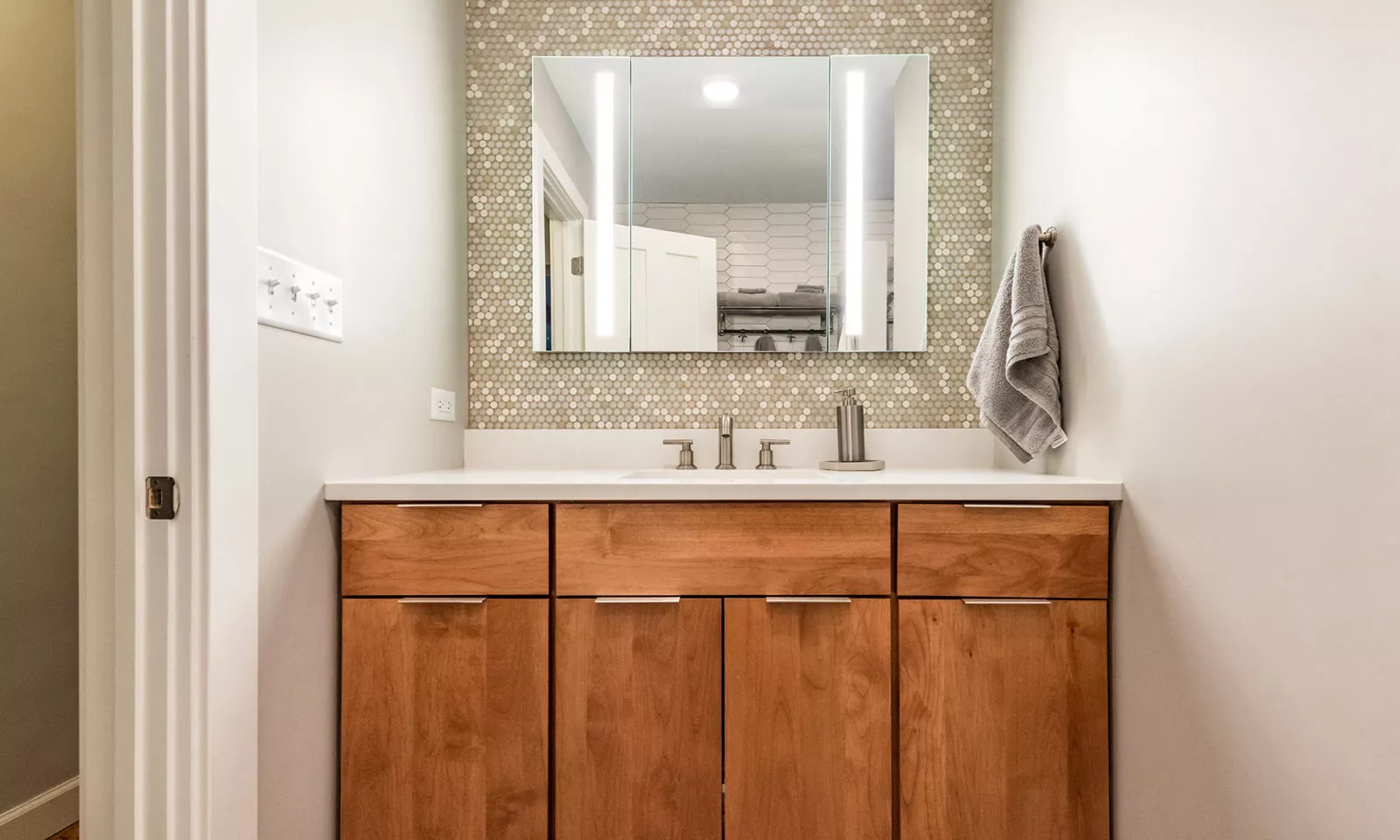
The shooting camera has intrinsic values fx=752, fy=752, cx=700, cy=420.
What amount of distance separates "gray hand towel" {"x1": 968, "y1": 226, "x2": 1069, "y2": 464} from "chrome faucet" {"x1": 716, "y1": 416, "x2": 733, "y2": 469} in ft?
2.03

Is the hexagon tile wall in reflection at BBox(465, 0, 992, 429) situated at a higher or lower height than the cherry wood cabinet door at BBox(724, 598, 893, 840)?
higher

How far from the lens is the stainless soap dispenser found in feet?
6.32

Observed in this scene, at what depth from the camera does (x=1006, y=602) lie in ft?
4.49

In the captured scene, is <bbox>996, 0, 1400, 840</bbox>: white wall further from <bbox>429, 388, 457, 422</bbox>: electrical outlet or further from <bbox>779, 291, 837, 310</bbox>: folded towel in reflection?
<bbox>429, 388, 457, 422</bbox>: electrical outlet

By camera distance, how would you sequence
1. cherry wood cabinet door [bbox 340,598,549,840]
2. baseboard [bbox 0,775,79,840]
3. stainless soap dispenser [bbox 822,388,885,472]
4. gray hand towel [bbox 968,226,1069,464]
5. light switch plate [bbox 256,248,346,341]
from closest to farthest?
light switch plate [bbox 256,248,346,341]
cherry wood cabinet door [bbox 340,598,549,840]
gray hand towel [bbox 968,226,1069,464]
baseboard [bbox 0,775,79,840]
stainless soap dispenser [bbox 822,388,885,472]

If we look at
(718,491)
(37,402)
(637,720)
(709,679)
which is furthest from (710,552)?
(37,402)

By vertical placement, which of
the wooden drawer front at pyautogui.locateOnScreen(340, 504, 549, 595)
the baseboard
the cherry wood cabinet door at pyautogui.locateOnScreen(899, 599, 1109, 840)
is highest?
the wooden drawer front at pyautogui.locateOnScreen(340, 504, 549, 595)

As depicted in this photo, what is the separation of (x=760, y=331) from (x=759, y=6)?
89cm

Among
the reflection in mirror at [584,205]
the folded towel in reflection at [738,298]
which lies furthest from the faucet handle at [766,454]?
the reflection in mirror at [584,205]

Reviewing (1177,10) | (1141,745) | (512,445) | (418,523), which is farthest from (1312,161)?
(512,445)

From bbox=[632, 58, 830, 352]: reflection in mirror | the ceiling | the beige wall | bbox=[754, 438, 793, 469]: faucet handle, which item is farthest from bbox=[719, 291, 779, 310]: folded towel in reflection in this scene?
the beige wall

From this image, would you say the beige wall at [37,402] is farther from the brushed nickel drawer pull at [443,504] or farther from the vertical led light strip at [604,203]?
the vertical led light strip at [604,203]

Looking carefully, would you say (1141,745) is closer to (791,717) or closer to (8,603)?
(791,717)

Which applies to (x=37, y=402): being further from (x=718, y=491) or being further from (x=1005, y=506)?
(x=1005, y=506)
